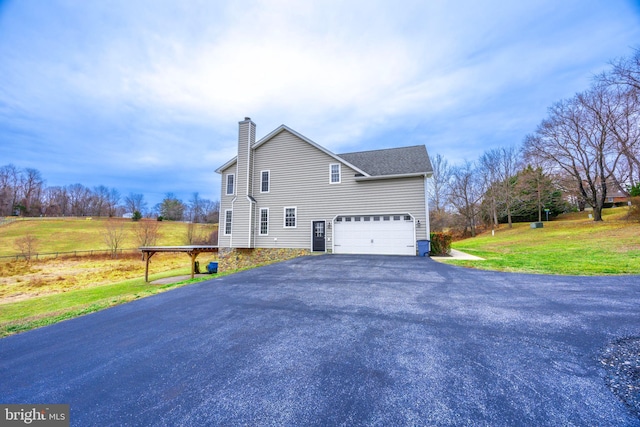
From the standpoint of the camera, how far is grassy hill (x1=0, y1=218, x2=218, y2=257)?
1116 inches

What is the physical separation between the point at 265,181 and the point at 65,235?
36.2 meters

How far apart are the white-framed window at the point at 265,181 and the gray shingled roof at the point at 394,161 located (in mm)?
5635

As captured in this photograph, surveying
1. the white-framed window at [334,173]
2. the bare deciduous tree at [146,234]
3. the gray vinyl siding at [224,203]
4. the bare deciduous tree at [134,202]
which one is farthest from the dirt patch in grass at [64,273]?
the bare deciduous tree at [134,202]

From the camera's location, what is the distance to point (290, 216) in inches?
590

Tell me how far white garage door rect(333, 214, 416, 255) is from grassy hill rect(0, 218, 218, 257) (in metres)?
26.7

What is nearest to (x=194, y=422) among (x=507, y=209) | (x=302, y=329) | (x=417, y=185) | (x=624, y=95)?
(x=302, y=329)

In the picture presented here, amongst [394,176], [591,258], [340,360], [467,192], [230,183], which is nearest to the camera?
[340,360]

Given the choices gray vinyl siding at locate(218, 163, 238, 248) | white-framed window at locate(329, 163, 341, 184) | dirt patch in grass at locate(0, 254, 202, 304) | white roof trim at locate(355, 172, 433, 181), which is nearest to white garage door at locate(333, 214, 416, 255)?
white roof trim at locate(355, 172, 433, 181)

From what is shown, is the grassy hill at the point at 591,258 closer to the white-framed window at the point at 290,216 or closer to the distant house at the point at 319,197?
the distant house at the point at 319,197

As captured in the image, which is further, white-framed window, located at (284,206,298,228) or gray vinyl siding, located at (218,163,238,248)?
gray vinyl siding, located at (218,163,238,248)

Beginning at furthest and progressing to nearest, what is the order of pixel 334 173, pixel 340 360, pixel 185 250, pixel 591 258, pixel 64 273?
pixel 64 273 → pixel 334 173 → pixel 185 250 → pixel 591 258 → pixel 340 360

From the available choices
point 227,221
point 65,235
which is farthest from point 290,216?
point 65,235

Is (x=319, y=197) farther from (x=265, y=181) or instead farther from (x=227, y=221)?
(x=227, y=221)

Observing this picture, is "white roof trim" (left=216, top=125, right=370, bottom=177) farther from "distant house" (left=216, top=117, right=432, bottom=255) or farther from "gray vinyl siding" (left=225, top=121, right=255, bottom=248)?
"gray vinyl siding" (left=225, top=121, right=255, bottom=248)
